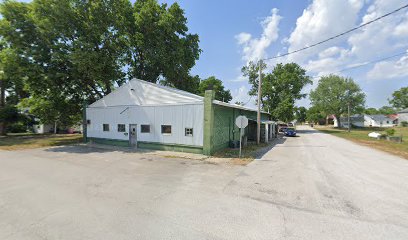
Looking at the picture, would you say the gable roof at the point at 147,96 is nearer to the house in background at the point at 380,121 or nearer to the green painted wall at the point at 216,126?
the green painted wall at the point at 216,126

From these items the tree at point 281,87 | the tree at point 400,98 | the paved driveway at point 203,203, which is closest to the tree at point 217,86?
the tree at point 281,87

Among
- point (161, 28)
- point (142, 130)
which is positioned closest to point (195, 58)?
point (161, 28)

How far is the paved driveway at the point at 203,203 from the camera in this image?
3.94 m

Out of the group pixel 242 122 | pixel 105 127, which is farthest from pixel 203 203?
pixel 105 127

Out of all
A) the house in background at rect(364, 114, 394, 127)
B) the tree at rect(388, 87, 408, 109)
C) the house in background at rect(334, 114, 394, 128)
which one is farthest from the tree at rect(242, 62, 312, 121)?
the tree at rect(388, 87, 408, 109)

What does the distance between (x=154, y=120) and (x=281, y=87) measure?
3077 cm

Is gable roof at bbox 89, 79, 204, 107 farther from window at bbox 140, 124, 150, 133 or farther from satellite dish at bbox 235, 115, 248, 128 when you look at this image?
satellite dish at bbox 235, 115, 248, 128

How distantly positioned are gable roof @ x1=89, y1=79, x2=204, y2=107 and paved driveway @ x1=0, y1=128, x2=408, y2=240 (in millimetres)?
6393

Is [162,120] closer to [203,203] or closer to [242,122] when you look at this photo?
[242,122]

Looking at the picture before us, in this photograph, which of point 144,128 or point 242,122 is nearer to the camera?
point 242,122

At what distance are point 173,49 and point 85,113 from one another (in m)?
12.3

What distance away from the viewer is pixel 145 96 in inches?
632

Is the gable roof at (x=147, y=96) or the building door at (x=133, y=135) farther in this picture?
the building door at (x=133, y=135)

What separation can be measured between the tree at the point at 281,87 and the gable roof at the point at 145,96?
81.9ft
